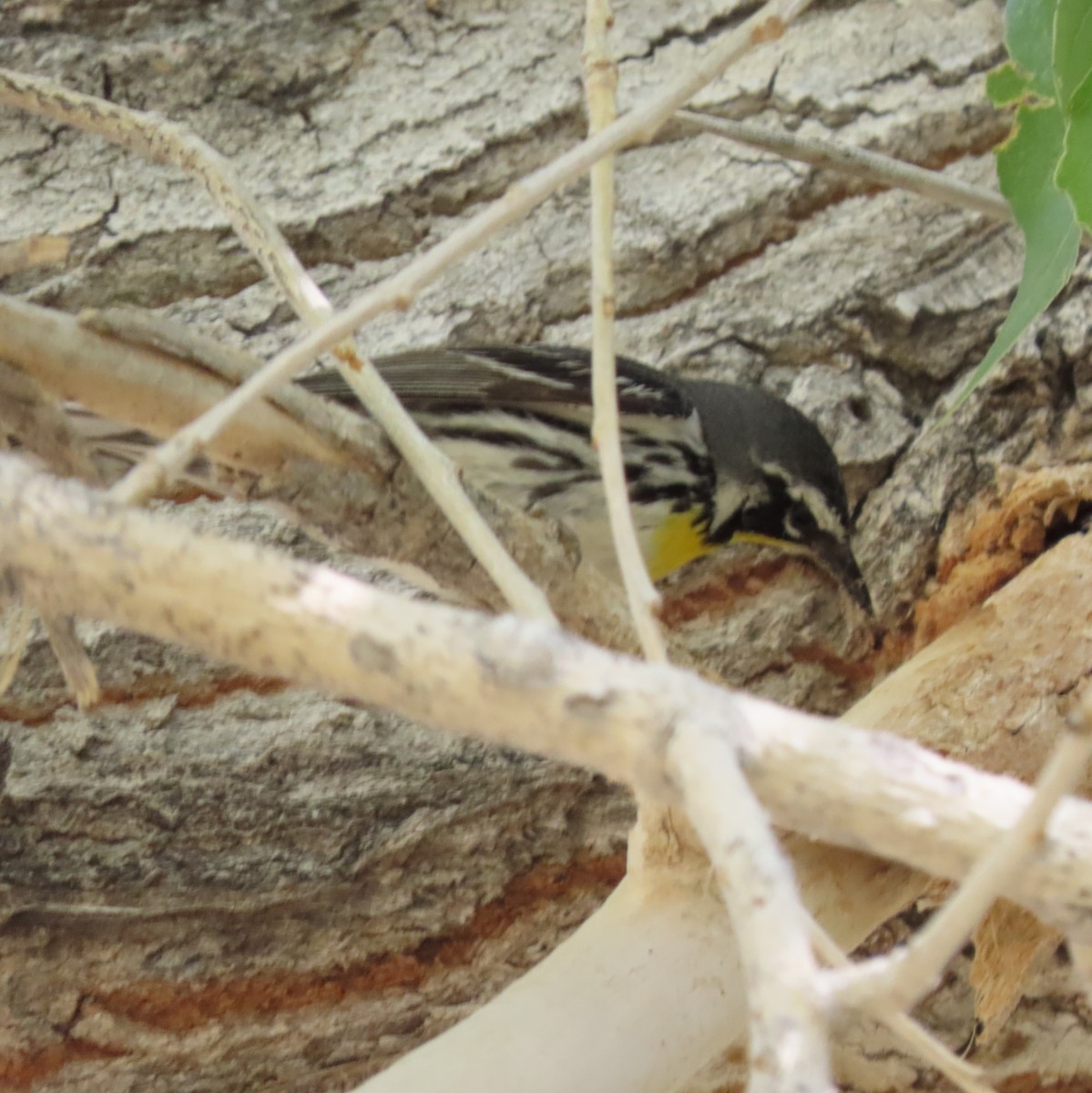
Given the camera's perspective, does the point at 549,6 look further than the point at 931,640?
Yes

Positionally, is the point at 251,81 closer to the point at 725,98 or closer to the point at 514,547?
the point at 725,98

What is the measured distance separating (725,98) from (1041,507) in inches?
30.7

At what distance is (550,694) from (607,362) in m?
0.35

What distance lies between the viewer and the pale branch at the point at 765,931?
50cm

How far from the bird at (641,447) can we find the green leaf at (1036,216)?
1.56 feet

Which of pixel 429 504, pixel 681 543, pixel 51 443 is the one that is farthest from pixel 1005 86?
pixel 51 443

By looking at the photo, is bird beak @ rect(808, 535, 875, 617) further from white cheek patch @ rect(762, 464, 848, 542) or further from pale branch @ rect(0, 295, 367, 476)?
pale branch @ rect(0, 295, 367, 476)

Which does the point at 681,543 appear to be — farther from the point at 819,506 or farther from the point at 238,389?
the point at 238,389

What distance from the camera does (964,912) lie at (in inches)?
19.3

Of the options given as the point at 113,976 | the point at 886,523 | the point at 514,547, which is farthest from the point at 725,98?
the point at 113,976

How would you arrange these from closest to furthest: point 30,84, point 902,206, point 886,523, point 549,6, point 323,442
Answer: point 323,442
point 30,84
point 886,523
point 902,206
point 549,6

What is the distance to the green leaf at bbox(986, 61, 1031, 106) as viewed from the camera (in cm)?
142

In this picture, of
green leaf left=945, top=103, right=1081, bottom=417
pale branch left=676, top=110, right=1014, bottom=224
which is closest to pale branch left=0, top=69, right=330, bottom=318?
pale branch left=676, top=110, right=1014, bottom=224

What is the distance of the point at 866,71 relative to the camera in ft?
6.13
